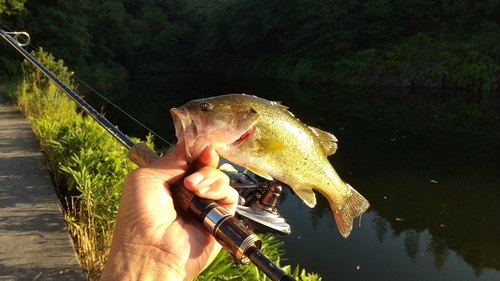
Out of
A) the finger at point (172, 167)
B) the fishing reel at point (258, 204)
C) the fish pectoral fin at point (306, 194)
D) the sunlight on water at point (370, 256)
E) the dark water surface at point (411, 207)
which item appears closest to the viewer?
the finger at point (172, 167)

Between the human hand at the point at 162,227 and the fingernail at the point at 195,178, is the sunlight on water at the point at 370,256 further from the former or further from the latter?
the fingernail at the point at 195,178

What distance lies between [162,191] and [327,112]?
62.9ft

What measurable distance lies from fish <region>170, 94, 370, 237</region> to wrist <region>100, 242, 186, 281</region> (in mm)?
411

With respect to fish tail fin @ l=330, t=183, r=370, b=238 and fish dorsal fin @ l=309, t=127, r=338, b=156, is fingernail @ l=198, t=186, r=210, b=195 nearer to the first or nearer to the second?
fish dorsal fin @ l=309, t=127, r=338, b=156

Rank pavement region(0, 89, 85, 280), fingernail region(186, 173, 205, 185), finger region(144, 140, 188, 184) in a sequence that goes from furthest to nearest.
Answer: pavement region(0, 89, 85, 280)
finger region(144, 140, 188, 184)
fingernail region(186, 173, 205, 185)

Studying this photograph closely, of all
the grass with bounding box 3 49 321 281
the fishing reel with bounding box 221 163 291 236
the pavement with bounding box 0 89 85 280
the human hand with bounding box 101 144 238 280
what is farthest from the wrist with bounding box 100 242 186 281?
the pavement with bounding box 0 89 85 280

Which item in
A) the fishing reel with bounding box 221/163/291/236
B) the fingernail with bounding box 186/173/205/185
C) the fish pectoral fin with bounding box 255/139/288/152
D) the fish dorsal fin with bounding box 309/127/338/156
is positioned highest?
the fish pectoral fin with bounding box 255/139/288/152

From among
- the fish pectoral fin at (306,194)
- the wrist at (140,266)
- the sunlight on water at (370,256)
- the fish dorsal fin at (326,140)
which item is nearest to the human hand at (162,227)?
the wrist at (140,266)

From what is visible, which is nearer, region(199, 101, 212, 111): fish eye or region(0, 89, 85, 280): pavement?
region(199, 101, 212, 111): fish eye

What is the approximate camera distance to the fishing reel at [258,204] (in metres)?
2.33

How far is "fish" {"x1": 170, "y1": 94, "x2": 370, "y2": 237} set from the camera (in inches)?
71.3

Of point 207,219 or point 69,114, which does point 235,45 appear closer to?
point 69,114

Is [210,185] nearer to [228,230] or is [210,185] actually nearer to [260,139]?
[228,230]

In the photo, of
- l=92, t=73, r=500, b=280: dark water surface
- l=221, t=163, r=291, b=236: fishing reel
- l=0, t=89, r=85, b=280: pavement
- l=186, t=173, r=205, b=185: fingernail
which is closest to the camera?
l=186, t=173, r=205, b=185: fingernail
